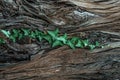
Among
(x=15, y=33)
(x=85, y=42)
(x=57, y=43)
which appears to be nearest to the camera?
(x=15, y=33)

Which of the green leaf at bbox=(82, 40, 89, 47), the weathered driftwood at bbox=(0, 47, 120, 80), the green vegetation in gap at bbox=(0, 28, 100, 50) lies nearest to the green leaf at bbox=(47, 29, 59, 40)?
the green vegetation in gap at bbox=(0, 28, 100, 50)

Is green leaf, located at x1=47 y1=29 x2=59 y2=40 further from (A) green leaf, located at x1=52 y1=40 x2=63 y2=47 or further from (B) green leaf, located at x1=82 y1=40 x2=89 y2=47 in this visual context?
(B) green leaf, located at x1=82 y1=40 x2=89 y2=47

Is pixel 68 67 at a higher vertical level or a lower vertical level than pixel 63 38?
lower

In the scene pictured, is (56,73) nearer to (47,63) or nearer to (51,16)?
(47,63)

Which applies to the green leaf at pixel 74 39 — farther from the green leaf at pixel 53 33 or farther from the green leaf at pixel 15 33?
the green leaf at pixel 15 33

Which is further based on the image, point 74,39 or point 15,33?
point 74,39

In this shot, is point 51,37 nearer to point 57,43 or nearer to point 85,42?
point 57,43

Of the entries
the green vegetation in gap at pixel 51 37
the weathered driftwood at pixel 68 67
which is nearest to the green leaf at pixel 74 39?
the green vegetation in gap at pixel 51 37

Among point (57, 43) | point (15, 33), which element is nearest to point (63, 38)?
point (57, 43)
